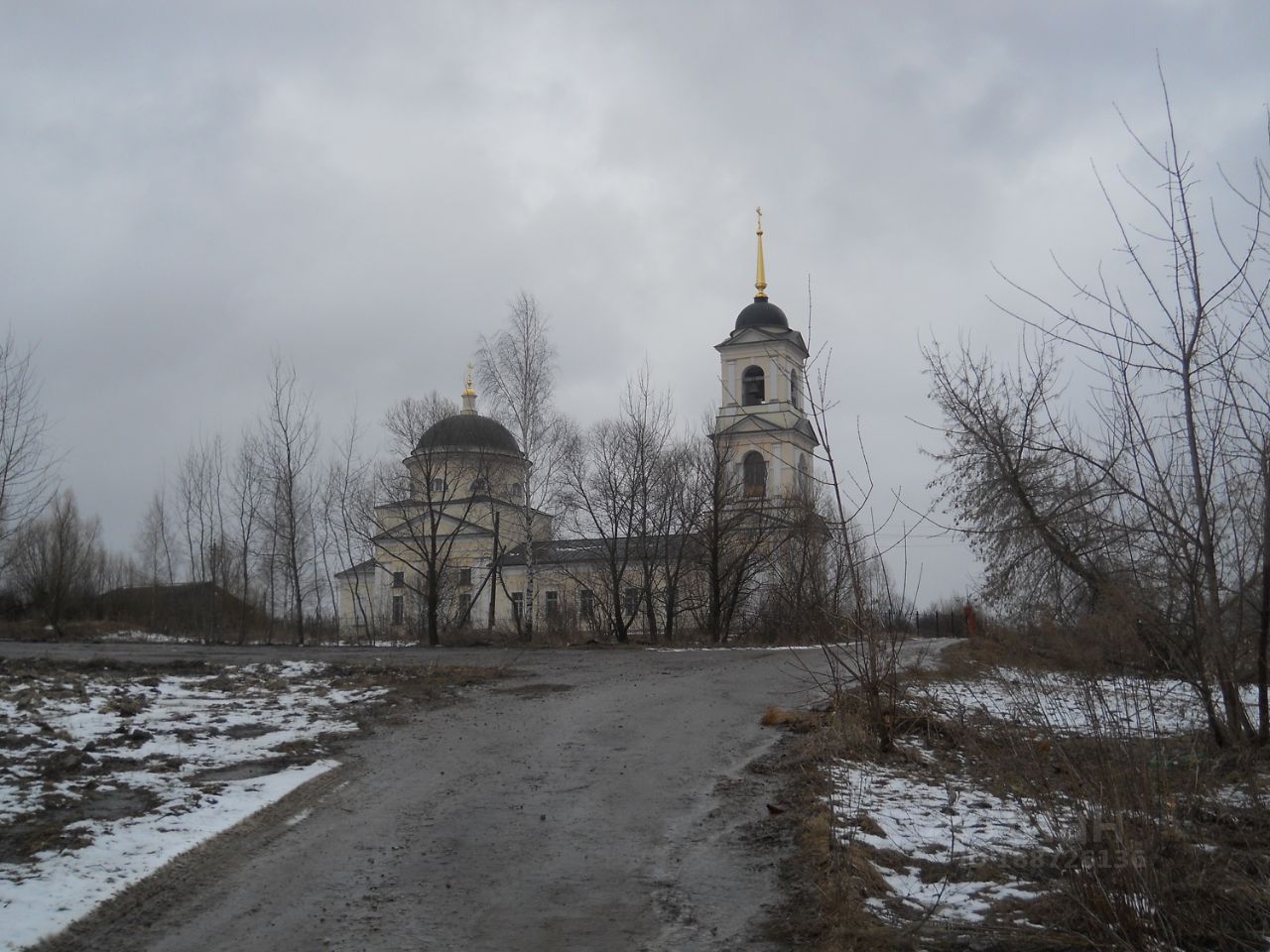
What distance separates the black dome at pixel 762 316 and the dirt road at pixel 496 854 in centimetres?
4118

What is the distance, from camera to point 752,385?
49.4m

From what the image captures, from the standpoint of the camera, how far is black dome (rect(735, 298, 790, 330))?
50688 millimetres

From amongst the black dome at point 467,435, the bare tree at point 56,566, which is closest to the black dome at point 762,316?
the black dome at point 467,435

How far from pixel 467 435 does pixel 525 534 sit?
6.15 metres

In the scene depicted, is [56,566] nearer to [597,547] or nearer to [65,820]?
[597,547]

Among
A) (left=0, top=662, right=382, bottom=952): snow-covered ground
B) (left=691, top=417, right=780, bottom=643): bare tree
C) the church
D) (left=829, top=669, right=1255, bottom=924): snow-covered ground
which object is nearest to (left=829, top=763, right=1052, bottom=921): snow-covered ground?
(left=829, top=669, right=1255, bottom=924): snow-covered ground

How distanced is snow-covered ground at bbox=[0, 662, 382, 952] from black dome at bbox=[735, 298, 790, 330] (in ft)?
130

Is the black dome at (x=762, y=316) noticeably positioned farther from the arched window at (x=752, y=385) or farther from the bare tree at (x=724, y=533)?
the bare tree at (x=724, y=533)

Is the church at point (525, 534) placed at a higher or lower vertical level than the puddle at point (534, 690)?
higher

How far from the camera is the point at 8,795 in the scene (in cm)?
716

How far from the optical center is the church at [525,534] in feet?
110

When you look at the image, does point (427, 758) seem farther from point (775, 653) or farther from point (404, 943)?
point (775, 653)

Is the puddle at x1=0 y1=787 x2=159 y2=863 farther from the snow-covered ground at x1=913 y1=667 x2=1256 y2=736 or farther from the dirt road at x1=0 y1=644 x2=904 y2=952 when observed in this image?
the snow-covered ground at x1=913 y1=667 x2=1256 y2=736

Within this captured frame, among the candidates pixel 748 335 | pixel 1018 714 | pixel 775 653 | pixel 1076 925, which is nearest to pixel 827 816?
pixel 1018 714
